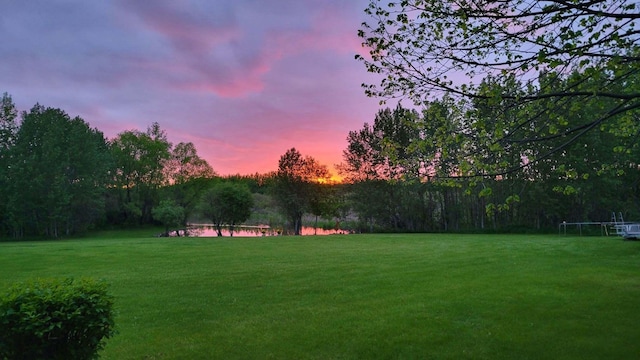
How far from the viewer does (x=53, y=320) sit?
11.8 feet

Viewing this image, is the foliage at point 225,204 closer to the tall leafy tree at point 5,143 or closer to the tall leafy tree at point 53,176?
the tall leafy tree at point 53,176

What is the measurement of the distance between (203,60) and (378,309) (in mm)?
16585

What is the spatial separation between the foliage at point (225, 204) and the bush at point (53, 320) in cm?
5258

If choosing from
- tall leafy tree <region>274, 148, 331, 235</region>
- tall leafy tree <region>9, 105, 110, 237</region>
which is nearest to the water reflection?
tall leafy tree <region>274, 148, 331, 235</region>

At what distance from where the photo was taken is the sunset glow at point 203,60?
47.0 ft

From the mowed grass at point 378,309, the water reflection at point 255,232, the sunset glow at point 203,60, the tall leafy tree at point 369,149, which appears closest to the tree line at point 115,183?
the water reflection at point 255,232

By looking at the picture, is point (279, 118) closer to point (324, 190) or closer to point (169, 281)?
point (169, 281)

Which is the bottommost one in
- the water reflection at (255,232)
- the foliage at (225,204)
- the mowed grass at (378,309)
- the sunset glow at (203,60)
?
the mowed grass at (378,309)

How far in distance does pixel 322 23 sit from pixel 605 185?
33046mm

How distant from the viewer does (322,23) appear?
13.2 meters

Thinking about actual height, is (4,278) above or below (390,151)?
below

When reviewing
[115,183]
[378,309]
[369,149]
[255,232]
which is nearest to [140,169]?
[115,183]

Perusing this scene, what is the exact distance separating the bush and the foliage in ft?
173

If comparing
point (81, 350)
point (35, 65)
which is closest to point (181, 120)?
point (35, 65)
